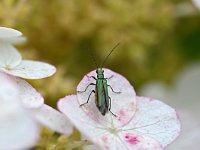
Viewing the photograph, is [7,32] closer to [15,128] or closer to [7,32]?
[7,32]

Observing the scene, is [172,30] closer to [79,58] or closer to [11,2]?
[79,58]

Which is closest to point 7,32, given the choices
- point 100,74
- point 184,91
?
point 100,74

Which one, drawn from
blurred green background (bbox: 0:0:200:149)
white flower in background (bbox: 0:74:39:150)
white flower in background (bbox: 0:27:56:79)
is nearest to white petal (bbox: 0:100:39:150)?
white flower in background (bbox: 0:74:39:150)

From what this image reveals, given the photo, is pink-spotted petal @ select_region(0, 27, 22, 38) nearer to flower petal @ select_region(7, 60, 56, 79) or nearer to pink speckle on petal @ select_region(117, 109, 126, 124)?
flower petal @ select_region(7, 60, 56, 79)

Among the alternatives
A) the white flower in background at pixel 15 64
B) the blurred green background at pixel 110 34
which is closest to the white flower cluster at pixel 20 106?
the white flower in background at pixel 15 64

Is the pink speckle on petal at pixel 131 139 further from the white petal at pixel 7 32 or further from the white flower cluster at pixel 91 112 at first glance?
the white petal at pixel 7 32

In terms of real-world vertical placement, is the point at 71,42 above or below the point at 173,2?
below

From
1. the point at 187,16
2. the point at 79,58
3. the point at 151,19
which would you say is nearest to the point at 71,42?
the point at 79,58
